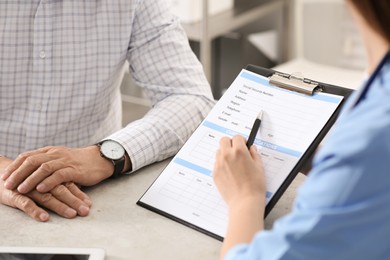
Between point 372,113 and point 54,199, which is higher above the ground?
point 372,113

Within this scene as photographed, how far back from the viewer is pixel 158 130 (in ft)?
4.57

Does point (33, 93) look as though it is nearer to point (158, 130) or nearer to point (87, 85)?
point (87, 85)

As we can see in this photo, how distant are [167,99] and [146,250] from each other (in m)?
0.55

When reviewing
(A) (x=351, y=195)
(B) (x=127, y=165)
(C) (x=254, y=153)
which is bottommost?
(B) (x=127, y=165)

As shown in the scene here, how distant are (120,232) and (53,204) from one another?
0.48 ft

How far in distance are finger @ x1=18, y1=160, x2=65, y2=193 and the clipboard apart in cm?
17

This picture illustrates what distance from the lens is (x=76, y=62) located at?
1553 millimetres

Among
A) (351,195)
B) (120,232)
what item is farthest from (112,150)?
(351,195)

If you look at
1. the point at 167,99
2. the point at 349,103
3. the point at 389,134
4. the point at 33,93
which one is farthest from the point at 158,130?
the point at 389,134

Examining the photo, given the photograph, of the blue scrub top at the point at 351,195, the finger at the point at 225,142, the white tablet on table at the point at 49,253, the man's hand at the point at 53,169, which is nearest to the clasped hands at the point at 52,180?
the man's hand at the point at 53,169

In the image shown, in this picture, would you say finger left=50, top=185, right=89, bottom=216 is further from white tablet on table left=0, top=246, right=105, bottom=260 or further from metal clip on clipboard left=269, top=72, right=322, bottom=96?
metal clip on clipboard left=269, top=72, right=322, bottom=96

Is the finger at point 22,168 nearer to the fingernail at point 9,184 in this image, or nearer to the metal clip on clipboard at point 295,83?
the fingernail at point 9,184

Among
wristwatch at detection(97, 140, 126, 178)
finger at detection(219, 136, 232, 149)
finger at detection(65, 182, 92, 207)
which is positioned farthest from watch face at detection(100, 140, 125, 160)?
finger at detection(219, 136, 232, 149)

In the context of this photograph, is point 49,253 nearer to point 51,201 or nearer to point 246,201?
point 51,201
